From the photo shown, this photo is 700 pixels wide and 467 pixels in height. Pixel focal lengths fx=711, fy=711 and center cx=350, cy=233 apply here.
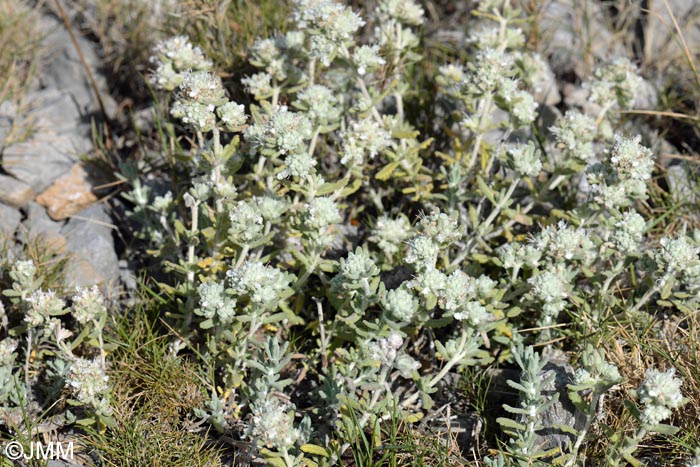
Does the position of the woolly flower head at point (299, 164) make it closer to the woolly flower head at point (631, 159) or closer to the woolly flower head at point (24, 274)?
the woolly flower head at point (24, 274)

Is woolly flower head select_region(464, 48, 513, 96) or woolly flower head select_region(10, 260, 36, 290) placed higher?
woolly flower head select_region(464, 48, 513, 96)

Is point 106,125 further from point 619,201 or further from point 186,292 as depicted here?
point 619,201

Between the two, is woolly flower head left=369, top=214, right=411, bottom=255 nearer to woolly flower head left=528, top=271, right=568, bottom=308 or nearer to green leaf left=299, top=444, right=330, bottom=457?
woolly flower head left=528, top=271, right=568, bottom=308

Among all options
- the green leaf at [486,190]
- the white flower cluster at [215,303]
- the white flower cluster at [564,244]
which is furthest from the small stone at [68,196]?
the white flower cluster at [564,244]

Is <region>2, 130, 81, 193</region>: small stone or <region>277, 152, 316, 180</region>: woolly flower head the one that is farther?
<region>2, 130, 81, 193</region>: small stone

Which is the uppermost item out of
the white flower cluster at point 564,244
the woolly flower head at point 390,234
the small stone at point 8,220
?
the small stone at point 8,220

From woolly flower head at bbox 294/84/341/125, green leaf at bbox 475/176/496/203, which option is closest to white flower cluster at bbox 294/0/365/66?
woolly flower head at bbox 294/84/341/125
